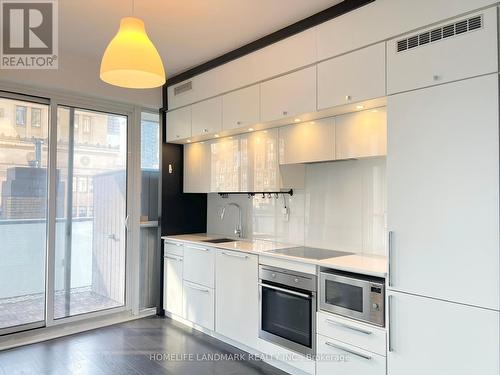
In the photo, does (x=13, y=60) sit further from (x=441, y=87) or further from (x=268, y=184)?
(x=441, y=87)

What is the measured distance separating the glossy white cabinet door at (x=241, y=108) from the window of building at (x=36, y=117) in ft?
6.21

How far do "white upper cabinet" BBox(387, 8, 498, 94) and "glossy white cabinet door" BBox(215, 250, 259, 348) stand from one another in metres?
1.87

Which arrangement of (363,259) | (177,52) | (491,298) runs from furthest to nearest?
1. (177,52)
2. (363,259)
3. (491,298)

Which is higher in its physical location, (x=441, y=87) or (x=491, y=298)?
(x=441, y=87)

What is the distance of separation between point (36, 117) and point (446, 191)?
3.78 meters

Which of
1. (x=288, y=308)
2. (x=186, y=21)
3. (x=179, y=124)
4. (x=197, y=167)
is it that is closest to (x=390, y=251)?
(x=288, y=308)

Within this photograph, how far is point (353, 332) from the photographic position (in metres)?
2.52

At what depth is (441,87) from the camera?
2.17 metres

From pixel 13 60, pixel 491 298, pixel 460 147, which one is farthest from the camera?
pixel 13 60

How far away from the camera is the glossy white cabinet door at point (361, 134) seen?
106 inches

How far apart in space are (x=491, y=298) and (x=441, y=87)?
3.92 feet

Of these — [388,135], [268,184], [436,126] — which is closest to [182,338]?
[268,184]

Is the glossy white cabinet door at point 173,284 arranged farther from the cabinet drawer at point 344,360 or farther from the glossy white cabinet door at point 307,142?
the cabinet drawer at point 344,360

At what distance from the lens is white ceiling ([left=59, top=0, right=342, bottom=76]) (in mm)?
2775
